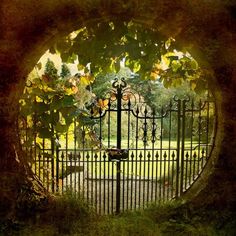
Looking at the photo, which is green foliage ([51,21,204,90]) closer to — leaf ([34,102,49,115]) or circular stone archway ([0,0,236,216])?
circular stone archway ([0,0,236,216])

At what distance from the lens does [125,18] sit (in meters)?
4.79

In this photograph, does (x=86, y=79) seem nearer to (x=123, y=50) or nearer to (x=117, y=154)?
(x=123, y=50)

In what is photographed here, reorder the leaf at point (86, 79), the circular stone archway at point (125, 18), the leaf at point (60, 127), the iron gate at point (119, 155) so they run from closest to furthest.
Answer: the circular stone archway at point (125, 18)
the leaf at point (60, 127)
the iron gate at point (119, 155)
the leaf at point (86, 79)

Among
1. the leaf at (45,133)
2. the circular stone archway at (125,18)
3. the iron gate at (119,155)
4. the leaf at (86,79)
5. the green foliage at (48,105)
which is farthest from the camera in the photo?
the leaf at (86,79)

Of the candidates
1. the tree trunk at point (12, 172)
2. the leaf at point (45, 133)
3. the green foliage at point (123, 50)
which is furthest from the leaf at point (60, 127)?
the green foliage at point (123, 50)

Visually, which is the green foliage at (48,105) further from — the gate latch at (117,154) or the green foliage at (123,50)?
the gate latch at (117,154)

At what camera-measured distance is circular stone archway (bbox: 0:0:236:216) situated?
A: 448 cm

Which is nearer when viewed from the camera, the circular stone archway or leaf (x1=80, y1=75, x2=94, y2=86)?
the circular stone archway

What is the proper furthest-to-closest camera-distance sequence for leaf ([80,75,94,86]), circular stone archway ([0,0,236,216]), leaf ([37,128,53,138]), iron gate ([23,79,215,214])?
leaf ([80,75,94,86]) → iron gate ([23,79,215,214]) → leaf ([37,128,53,138]) → circular stone archway ([0,0,236,216])

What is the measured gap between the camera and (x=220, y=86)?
4.79 m

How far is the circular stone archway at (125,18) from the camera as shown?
14.7 feet

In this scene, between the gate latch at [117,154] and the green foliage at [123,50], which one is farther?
the gate latch at [117,154]

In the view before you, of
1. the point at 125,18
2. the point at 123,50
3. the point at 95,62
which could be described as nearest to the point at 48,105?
the point at 95,62

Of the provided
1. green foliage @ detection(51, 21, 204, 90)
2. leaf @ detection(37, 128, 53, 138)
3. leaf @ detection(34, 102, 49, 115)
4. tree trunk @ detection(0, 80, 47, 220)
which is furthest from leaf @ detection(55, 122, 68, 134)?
green foliage @ detection(51, 21, 204, 90)
